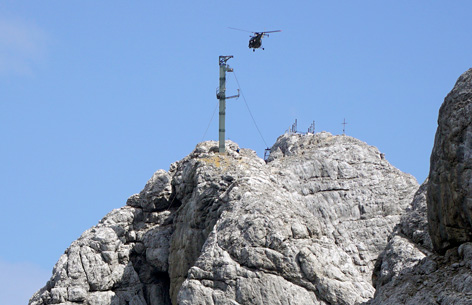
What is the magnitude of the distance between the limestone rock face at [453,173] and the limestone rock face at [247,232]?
1407 centimetres

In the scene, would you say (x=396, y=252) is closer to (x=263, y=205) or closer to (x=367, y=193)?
(x=263, y=205)

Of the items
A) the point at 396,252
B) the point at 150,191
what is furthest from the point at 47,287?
the point at 396,252

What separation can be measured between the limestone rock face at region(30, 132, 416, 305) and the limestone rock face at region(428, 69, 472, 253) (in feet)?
46.1

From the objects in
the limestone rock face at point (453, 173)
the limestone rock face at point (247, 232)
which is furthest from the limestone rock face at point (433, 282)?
the limestone rock face at point (247, 232)

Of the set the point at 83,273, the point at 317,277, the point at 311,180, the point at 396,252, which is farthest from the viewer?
the point at 311,180

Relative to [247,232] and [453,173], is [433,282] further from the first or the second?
[247,232]

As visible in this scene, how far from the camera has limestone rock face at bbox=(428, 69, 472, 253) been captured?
139 ft

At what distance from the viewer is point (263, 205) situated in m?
78.8

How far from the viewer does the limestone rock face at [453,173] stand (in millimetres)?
42344

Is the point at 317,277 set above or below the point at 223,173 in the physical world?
below

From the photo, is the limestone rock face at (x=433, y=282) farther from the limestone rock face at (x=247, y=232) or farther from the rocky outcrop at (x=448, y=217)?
the limestone rock face at (x=247, y=232)

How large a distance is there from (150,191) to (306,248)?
21.2 meters

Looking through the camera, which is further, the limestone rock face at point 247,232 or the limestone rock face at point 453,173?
the limestone rock face at point 247,232

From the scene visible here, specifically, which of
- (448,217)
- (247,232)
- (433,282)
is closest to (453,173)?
(448,217)
